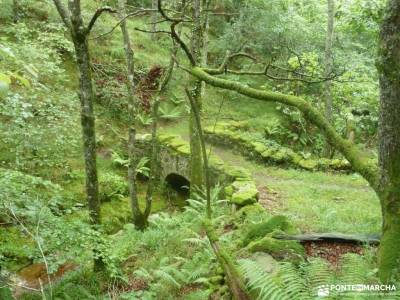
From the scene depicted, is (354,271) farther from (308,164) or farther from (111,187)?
(111,187)

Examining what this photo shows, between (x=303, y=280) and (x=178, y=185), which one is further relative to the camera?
(x=178, y=185)

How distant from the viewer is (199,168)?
1118cm

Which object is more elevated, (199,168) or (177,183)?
(199,168)

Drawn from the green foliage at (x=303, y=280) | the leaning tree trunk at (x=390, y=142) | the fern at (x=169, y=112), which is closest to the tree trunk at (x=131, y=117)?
the green foliage at (x=303, y=280)

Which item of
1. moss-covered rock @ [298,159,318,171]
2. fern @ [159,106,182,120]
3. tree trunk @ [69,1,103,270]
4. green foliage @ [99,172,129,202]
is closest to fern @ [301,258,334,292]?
tree trunk @ [69,1,103,270]

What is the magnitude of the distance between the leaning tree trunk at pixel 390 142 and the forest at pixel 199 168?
13mm

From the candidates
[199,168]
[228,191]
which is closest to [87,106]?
[199,168]

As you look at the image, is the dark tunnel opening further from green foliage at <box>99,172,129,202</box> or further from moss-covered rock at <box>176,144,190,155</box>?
green foliage at <box>99,172,129,202</box>

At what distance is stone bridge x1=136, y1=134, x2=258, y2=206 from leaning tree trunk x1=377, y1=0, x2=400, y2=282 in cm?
557

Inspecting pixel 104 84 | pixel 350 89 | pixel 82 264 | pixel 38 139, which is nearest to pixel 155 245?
pixel 82 264

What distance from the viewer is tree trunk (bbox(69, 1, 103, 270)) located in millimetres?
6363

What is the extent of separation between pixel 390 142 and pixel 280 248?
2282 mm

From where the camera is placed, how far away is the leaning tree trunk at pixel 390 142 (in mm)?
3652

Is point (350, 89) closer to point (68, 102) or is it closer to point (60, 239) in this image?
point (68, 102)
